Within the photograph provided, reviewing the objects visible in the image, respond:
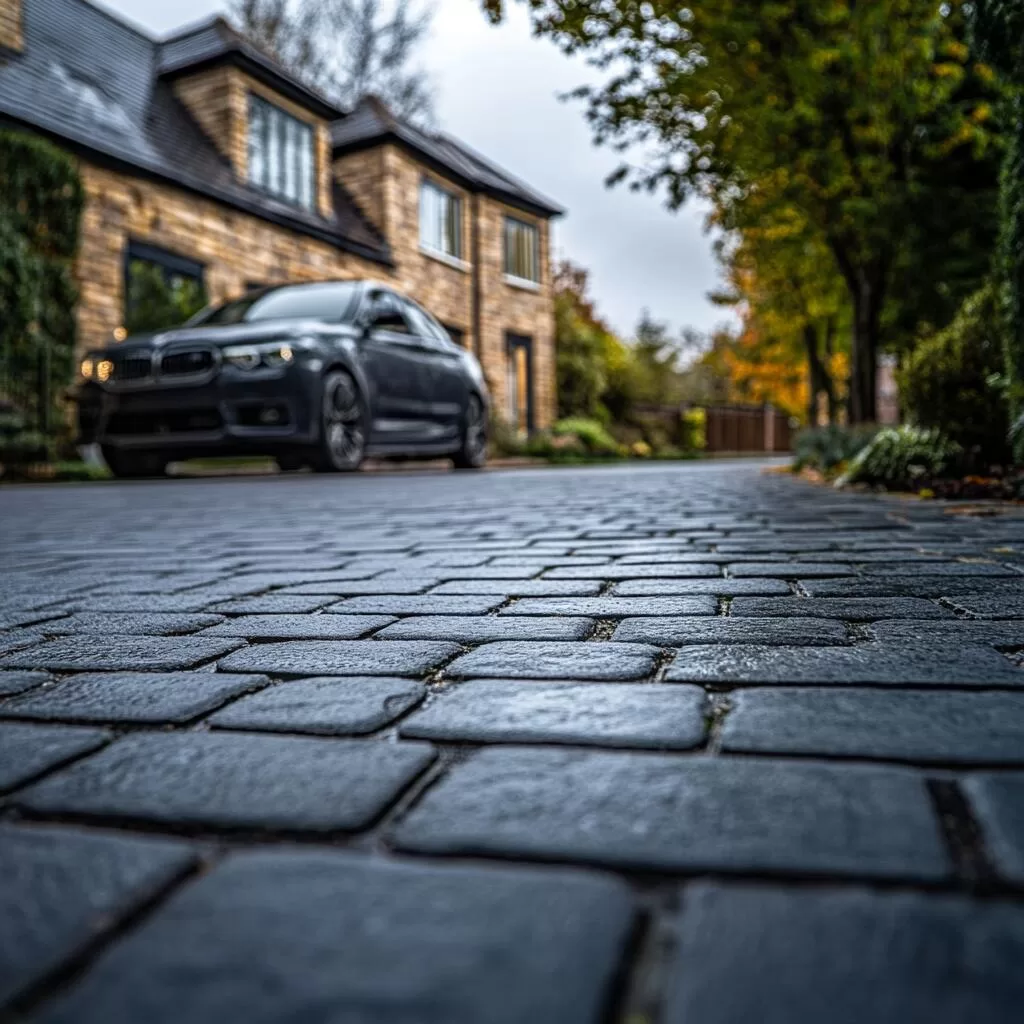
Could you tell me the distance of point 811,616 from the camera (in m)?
2.11

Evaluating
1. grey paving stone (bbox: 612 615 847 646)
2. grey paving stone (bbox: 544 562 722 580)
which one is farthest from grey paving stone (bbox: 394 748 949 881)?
grey paving stone (bbox: 544 562 722 580)

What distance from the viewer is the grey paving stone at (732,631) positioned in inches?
73.9

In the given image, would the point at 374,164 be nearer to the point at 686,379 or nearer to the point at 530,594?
the point at 530,594

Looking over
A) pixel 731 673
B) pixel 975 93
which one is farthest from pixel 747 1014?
pixel 975 93

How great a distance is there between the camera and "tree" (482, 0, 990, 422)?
24.6ft

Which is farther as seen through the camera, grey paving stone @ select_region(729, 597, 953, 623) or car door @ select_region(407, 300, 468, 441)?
car door @ select_region(407, 300, 468, 441)

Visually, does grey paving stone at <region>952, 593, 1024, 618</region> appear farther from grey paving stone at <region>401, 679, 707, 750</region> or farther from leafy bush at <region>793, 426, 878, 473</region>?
leafy bush at <region>793, 426, 878, 473</region>

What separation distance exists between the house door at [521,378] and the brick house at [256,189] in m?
0.04

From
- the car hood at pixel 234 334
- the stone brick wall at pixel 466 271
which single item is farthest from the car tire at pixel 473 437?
the stone brick wall at pixel 466 271

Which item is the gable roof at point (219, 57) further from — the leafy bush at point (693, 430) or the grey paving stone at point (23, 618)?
A: the grey paving stone at point (23, 618)

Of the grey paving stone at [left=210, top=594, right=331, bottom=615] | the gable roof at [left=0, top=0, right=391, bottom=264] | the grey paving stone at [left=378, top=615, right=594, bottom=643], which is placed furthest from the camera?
the gable roof at [left=0, top=0, right=391, bottom=264]

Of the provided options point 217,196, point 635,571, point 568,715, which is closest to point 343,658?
point 568,715

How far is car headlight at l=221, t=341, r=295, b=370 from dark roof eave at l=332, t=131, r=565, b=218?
10.6 metres

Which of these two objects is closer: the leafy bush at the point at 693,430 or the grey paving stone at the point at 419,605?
the grey paving stone at the point at 419,605
